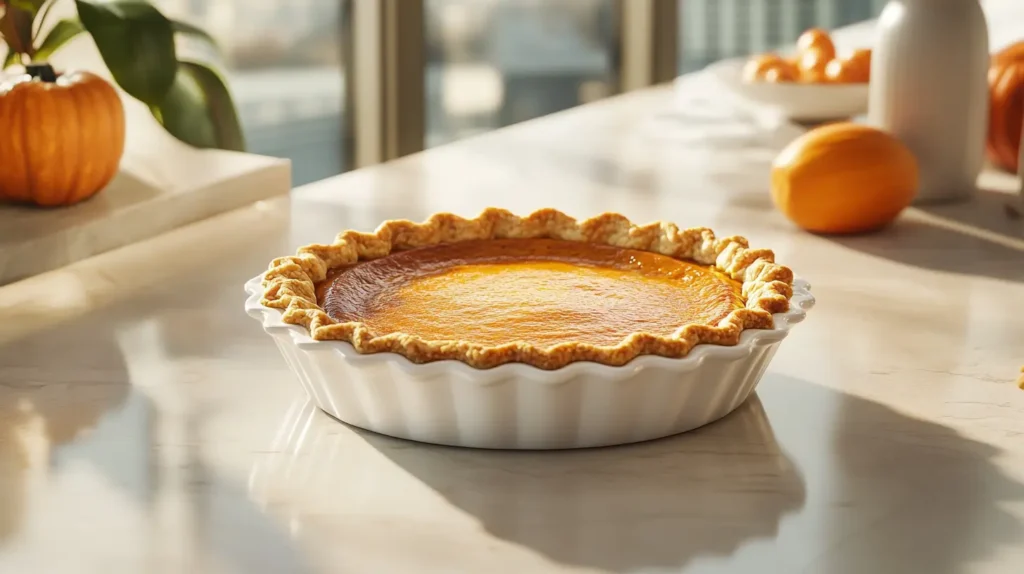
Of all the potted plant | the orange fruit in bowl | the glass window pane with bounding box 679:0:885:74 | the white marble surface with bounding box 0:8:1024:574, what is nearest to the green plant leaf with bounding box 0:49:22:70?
the potted plant

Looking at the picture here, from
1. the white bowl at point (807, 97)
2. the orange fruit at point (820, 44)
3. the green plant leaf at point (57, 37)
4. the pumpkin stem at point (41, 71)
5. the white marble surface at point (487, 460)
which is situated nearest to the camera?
the white marble surface at point (487, 460)

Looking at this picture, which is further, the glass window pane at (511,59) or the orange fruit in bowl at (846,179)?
the glass window pane at (511,59)

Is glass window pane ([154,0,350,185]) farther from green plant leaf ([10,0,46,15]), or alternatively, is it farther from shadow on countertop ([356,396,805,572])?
shadow on countertop ([356,396,805,572])

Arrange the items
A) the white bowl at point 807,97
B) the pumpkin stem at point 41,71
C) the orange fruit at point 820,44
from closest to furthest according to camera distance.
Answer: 1. the pumpkin stem at point 41,71
2. the white bowl at point 807,97
3. the orange fruit at point 820,44

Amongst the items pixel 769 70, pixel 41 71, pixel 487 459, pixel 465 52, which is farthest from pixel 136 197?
pixel 465 52

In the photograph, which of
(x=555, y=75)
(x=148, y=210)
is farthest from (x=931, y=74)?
(x=555, y=75)

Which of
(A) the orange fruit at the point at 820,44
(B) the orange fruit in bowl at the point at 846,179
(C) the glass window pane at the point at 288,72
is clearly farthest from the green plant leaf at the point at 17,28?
(A) the orange fruit at the point at 820,44

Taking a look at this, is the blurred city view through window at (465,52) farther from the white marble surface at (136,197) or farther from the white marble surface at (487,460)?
the white marble surface at (487,460)
